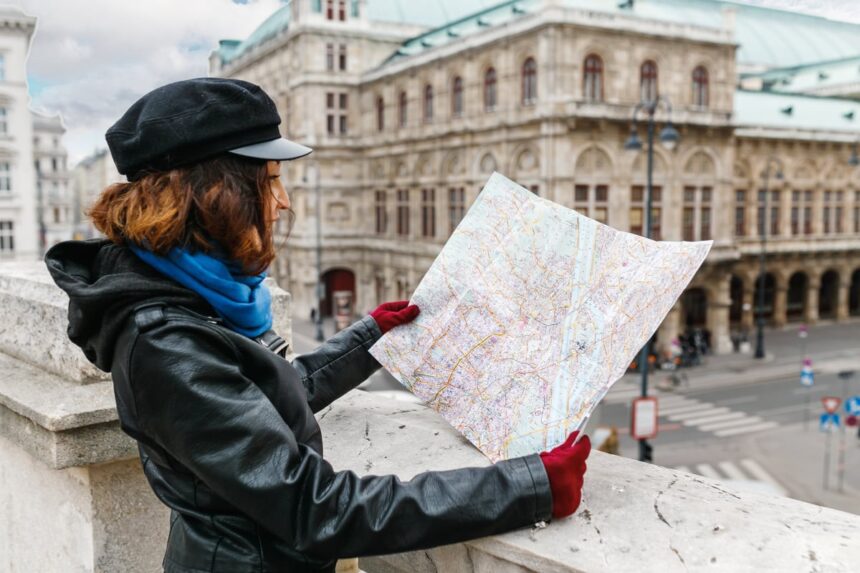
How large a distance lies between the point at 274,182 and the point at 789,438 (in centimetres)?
2244

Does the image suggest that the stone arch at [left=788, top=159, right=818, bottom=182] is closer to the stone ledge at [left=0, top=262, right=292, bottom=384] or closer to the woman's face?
the stone ledge at [left=0, top=262, right=292, bottom=384]

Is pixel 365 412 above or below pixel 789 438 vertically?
above

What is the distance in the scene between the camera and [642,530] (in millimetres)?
1888

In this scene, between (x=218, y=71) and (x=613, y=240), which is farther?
(x=218, y=71)

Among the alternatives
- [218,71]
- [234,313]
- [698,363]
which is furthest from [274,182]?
[218,71]

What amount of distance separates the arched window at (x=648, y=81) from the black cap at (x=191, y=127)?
104 ft

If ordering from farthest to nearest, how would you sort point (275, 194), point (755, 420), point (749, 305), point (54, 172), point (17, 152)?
point (54, 172)
point (749, 305)
point (17, 152)
point (755, 420)
point (275, 194)

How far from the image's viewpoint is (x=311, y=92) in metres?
41.9

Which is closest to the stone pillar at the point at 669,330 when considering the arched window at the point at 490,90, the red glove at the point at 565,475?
the arched window at the point at 490,90

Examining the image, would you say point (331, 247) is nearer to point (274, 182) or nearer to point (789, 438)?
point (789, 438)

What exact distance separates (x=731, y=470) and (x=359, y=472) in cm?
1856

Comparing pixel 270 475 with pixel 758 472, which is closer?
pixel 270 475

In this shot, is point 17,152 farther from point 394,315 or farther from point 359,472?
point 359,472

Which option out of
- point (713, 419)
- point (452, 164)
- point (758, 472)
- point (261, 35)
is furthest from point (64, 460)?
point (261, 35)
